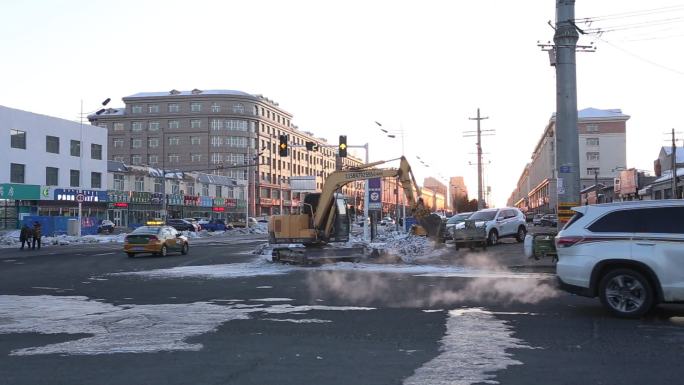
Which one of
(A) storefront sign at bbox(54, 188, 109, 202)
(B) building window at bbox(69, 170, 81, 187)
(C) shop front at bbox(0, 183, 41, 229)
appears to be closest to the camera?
(C) shop front at bbox(0, 183, 41, 229)

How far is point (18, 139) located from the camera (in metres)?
55.4

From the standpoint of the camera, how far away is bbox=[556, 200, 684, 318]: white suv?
29.5 ft

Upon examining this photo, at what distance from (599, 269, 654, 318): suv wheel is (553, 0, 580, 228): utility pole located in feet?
32.6

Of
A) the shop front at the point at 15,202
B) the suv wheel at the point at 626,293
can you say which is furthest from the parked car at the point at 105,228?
the suv wheel at the point at 626,293

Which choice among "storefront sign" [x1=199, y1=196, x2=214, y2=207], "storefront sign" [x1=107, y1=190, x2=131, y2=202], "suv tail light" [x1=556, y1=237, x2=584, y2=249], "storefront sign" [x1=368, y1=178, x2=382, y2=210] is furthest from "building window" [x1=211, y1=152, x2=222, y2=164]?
"suv tail light" [x1=556, y1=237, x2=584, y2=249]

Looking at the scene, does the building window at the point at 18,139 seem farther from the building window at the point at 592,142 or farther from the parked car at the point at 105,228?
the building window at the point at 592,142

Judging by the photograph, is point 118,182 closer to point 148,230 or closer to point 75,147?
point 75,147

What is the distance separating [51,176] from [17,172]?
4.07m

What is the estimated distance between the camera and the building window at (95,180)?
211ft

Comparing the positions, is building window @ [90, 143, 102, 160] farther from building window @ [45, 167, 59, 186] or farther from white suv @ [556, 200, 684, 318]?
white suv @ [556, 200, 684, 318]

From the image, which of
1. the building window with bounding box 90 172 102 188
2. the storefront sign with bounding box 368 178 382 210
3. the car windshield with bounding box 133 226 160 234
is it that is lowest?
the car windshield with bounding box 133 226 160 234

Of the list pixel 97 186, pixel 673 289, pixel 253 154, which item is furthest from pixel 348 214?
pixel 253 154

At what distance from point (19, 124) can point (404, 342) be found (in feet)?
185

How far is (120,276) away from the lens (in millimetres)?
17969
